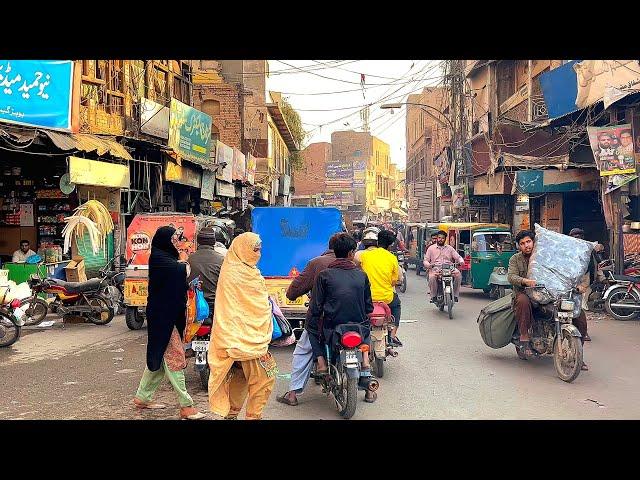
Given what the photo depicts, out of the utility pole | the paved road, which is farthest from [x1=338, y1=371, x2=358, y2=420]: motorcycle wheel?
the utility pole

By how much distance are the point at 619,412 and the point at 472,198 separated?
22.8 metres

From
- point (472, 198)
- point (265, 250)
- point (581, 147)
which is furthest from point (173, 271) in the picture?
point (472, 198)

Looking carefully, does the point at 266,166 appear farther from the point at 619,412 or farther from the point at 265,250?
the point at 619,412

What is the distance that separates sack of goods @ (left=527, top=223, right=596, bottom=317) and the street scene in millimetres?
22

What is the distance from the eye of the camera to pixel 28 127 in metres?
11.7

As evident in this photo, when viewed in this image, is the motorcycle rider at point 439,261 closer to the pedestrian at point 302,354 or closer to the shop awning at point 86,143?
the pedestrian at point 302,354

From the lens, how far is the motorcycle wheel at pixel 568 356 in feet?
22.4

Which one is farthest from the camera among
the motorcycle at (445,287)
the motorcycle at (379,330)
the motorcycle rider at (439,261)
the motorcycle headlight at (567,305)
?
the motorcycle rider at (439,261)

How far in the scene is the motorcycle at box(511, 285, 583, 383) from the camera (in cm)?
690

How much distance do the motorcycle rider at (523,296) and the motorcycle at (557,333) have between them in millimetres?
87

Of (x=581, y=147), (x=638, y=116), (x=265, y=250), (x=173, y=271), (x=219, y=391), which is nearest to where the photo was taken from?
(x=219, y=391)

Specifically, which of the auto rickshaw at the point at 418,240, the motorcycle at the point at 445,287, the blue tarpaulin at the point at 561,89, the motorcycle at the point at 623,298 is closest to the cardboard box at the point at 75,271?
the motorcycle at the point at 445,287

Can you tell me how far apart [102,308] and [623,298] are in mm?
9585

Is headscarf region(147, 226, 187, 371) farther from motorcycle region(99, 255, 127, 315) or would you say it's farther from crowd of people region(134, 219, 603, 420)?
motorcycle region(99, 255, 127, 315)
